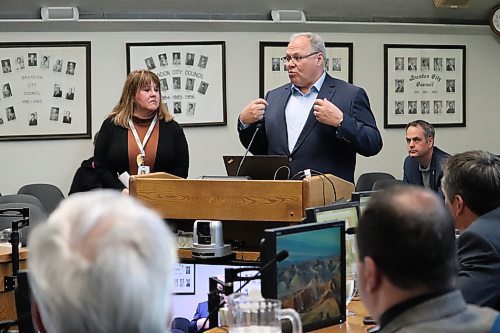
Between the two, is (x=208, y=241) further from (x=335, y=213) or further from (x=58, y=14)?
(x=58, y=14)

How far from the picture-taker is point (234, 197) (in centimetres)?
333

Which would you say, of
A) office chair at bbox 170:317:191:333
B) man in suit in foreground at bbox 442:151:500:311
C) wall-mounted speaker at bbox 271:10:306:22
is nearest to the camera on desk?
office chair at bbox 170:317:191:333

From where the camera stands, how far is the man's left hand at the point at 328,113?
12.0 feet

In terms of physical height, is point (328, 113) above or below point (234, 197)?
above

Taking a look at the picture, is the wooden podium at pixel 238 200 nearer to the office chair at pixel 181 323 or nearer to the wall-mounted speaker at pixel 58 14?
the office chair at pixel 181 323

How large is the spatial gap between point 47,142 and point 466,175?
16.1 feet

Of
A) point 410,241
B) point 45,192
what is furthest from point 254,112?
point 45,192

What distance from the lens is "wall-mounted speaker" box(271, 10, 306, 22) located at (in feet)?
23.9

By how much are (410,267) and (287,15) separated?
5865 millimetres

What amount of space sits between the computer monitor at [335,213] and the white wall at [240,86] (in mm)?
4265

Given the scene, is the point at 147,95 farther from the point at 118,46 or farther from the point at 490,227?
the point at 118,46

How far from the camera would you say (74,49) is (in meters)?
7.04

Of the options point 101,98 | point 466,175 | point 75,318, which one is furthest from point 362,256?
point 101,98

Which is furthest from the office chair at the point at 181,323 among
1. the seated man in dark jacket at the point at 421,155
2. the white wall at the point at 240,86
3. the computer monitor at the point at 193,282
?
the white wall at the point at 240,86
